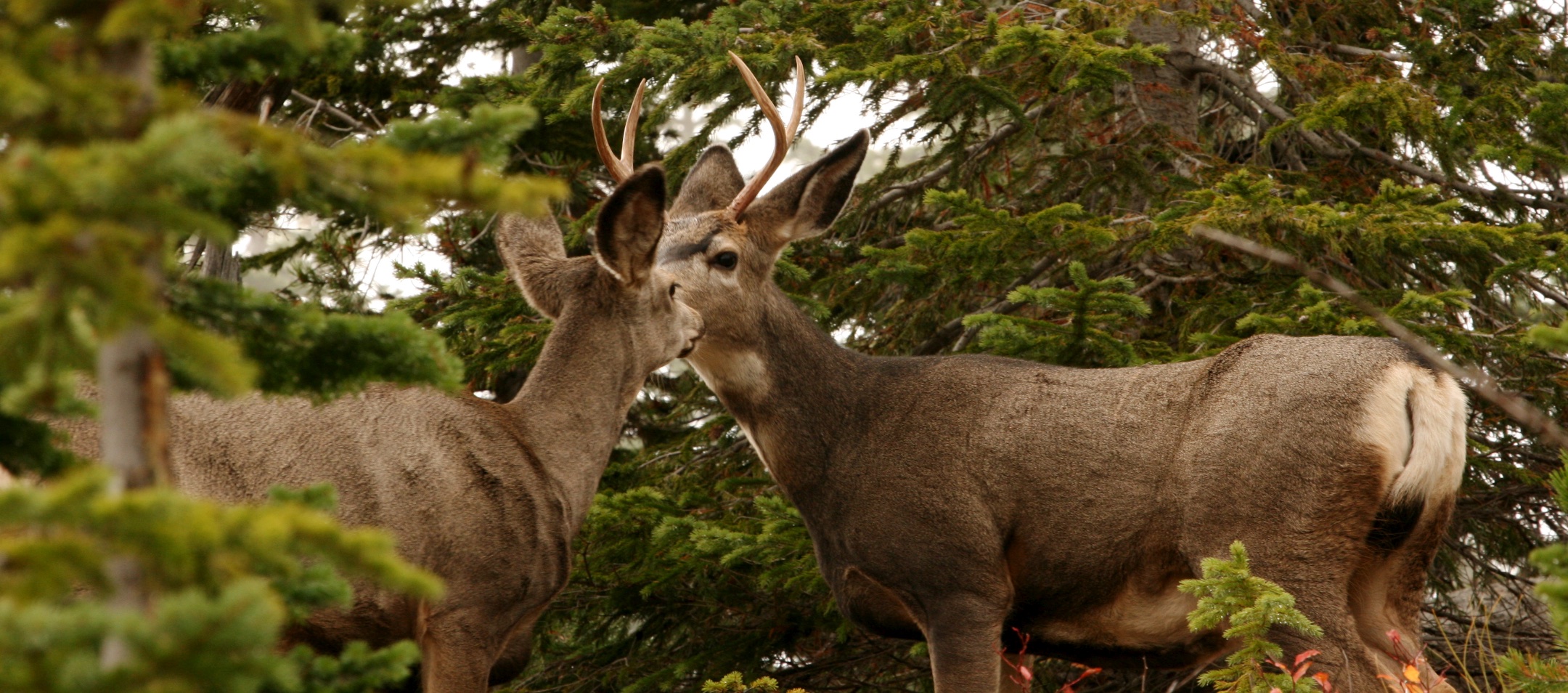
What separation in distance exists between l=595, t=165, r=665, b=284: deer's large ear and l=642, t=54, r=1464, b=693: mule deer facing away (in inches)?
25.5

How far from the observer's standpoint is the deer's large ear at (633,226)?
20.0 ft

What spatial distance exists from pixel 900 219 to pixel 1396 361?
468 cm

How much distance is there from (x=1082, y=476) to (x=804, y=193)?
2.16m

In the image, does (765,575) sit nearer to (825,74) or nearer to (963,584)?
(963,584)

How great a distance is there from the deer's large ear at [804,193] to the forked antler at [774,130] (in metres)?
0.07

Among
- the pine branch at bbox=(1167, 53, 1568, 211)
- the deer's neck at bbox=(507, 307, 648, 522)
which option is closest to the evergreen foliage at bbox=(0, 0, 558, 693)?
the deer's neck at bbox=(507, 307, 648, 522)

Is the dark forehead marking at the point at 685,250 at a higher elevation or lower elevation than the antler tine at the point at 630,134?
lower

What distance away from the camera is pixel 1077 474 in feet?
20.7

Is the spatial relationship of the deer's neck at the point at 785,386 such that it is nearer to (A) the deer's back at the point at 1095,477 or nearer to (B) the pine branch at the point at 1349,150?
(A) the deer's back at the point at 1095,477

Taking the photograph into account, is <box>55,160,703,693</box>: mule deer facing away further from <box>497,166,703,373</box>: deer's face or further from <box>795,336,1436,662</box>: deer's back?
<box>795,336,1436,662</box>: deer's back

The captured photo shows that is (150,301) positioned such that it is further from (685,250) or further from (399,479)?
(685,250)

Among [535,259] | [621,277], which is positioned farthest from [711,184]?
[621,277]

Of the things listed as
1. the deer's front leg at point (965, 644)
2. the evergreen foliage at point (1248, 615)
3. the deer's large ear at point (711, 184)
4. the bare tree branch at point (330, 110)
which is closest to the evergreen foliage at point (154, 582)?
the evergreen foliage at point (1248, 615)

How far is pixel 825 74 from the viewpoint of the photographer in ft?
25.5
